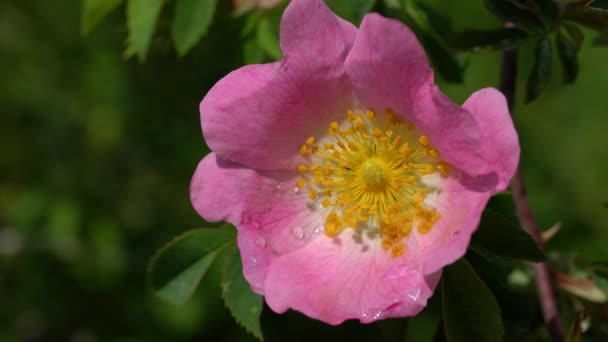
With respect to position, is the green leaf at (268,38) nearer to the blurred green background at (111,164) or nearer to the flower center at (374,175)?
the flower center at (374,175)

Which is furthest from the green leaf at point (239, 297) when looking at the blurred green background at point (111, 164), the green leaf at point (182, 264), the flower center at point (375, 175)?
the blurred green background at point (111, 164)

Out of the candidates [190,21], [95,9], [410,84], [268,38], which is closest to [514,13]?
[410,84]

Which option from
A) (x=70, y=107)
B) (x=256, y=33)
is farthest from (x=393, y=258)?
Result: (x=70, y=107)

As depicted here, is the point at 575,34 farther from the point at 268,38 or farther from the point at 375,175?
the point at 268,38

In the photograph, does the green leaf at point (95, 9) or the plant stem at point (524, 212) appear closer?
the plant stem at point (524, 212)

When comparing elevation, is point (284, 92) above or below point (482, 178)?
above
